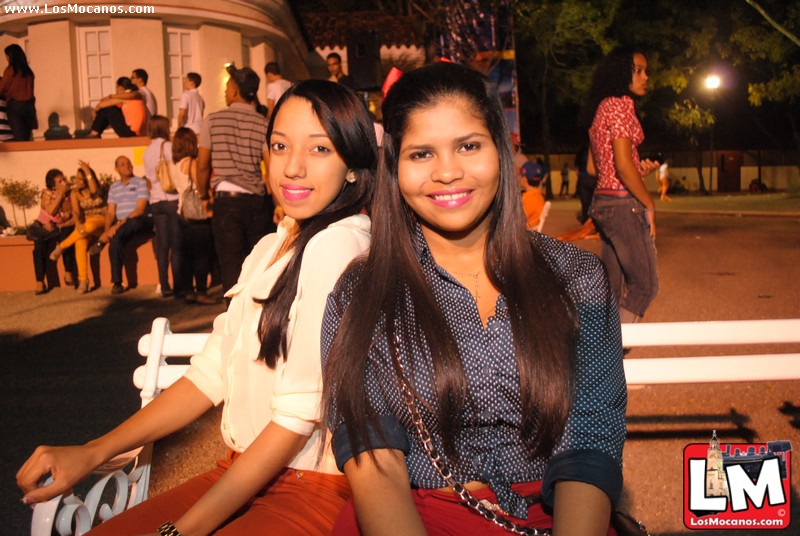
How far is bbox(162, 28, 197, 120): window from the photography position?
15.9 m

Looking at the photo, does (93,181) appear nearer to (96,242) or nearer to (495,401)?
(96,242)

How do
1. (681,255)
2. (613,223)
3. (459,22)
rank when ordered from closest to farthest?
1. (613,223)
2. (681,255)
3. (459,22)

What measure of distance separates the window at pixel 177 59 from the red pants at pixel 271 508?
48.8 feet

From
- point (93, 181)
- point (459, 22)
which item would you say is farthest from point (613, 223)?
point (459, 22)

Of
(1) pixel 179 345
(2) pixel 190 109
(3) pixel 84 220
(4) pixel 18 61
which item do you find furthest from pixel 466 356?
(4) pixel 18 61

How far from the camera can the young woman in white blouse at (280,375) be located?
80.0 inches

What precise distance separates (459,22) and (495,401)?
43.2 feet

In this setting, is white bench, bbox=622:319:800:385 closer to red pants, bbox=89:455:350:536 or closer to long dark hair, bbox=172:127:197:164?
red pants, bbox=89:455:350:536

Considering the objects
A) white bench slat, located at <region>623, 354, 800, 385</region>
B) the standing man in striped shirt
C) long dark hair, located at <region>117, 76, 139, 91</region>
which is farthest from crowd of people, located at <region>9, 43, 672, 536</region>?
long dark hair, located at <region>117, 76, 139, 91</region>

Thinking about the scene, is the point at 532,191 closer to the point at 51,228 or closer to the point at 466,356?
the point at 466,356

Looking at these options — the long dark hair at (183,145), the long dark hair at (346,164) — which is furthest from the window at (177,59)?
the long dark hair at (346,164)

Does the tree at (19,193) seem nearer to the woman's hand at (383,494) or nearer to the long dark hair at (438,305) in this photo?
the long dark hair at (438,305)

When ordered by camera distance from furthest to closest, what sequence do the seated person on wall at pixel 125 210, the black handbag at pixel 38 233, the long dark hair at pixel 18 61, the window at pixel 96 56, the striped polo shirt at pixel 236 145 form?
the window at pixel 96 56 < the long dark hair at pixel 18 61 < the black handbag at pixel 38 233 < the seated person on wall at pixel 125 210 < the striped polo shirt at pixel 236 145

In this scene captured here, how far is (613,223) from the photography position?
4875mm
